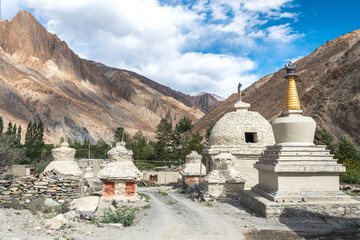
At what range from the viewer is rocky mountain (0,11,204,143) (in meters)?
68.2

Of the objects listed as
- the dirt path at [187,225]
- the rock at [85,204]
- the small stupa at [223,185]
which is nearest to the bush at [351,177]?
the small stupa at [223,185]

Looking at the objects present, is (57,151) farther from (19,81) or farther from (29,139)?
(19,81)

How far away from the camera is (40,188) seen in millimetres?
10547

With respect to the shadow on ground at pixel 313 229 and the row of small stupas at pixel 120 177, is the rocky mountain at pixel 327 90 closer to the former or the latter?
the shadow on ground at pixel 313 229

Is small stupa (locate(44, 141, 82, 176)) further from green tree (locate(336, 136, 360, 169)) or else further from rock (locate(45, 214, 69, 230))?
green tree (locate(336, 136, 360, 169))

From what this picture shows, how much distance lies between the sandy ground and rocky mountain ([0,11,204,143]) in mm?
56801

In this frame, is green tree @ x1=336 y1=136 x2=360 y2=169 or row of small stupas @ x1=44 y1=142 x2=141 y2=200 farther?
green tree @ x1=336 y1=136 x2=360 y2=169

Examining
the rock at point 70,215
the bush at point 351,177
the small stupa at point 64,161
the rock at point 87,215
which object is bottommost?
the rock at point 87,215

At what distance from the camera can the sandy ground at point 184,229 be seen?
7.16m

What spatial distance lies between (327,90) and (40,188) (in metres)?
54.5

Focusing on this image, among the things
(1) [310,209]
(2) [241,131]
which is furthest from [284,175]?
(2) [241,131]

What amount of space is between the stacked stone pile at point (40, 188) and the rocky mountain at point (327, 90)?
3666 centimetres

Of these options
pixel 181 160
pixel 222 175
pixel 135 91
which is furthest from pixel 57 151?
Answer: pixel 135 91

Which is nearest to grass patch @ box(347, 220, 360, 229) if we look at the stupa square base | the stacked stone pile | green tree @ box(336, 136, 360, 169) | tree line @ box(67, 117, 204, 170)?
the stupa square base
